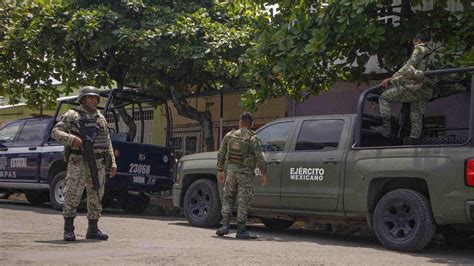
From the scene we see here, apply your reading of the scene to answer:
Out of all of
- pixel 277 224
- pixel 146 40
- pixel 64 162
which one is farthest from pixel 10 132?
pixel 277 224

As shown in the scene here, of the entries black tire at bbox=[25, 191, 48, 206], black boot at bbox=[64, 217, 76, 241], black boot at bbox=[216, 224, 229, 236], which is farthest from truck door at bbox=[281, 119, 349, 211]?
black tire at bbox=[25, 191, 48, 206]

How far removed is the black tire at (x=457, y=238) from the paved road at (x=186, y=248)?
160 millimetres

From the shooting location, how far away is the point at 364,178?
7.73 m

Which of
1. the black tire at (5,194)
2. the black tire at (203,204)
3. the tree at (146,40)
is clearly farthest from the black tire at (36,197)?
the black tire at (203,204)

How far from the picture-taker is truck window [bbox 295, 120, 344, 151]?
27.6 ft

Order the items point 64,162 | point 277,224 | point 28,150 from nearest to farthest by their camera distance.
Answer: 1. point 277,224
2. point 64,162
3. point 28,150

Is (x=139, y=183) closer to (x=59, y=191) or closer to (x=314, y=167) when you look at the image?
(x=59, y=191)

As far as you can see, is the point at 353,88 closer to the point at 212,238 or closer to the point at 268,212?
the point at 268,212

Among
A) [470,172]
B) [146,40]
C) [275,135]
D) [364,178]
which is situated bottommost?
[364,178]

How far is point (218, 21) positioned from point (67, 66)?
4640 millimetres

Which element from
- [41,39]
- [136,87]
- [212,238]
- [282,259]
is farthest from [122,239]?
[136,87]

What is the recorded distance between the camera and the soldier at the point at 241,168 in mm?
8297

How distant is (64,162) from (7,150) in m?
2.19

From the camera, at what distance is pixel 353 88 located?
567 inches
